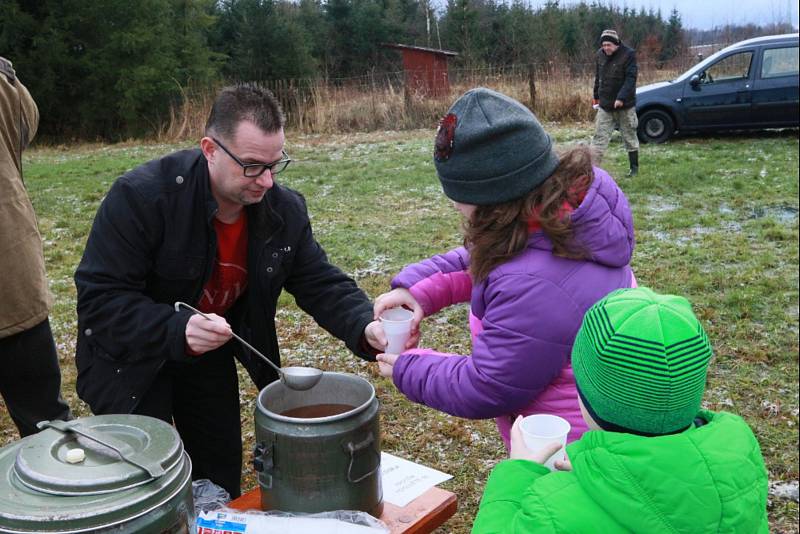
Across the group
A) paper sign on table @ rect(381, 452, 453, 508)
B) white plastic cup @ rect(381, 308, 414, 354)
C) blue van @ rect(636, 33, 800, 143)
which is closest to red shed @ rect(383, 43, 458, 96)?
blue van @ rect(636, 33, 800, 143)

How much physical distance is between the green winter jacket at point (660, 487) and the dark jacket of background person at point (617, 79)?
8.92 m

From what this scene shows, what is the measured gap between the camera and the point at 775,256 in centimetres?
615

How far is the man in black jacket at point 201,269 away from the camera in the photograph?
2301 millimetres

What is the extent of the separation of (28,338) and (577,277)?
2270 mm

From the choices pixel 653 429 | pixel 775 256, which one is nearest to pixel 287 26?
pixel 775 256

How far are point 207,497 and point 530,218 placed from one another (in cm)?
126

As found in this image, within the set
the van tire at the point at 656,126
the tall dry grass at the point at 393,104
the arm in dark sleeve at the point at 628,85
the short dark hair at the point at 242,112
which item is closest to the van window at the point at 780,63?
the van tire at the point at 656,126

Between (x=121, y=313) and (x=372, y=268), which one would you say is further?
(x=372, y=268)

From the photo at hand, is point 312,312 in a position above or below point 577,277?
below

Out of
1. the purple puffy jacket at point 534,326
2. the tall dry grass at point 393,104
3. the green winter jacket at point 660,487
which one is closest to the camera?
the green winter jacket at point 660,487

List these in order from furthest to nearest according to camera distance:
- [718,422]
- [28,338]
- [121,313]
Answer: [28,338]
[121,313]
[718,422]

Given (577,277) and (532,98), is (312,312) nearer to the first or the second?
(577,277)

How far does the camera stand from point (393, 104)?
17.0 meters

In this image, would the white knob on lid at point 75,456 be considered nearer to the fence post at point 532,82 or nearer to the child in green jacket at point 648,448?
the child in green jacket at point 648,448
